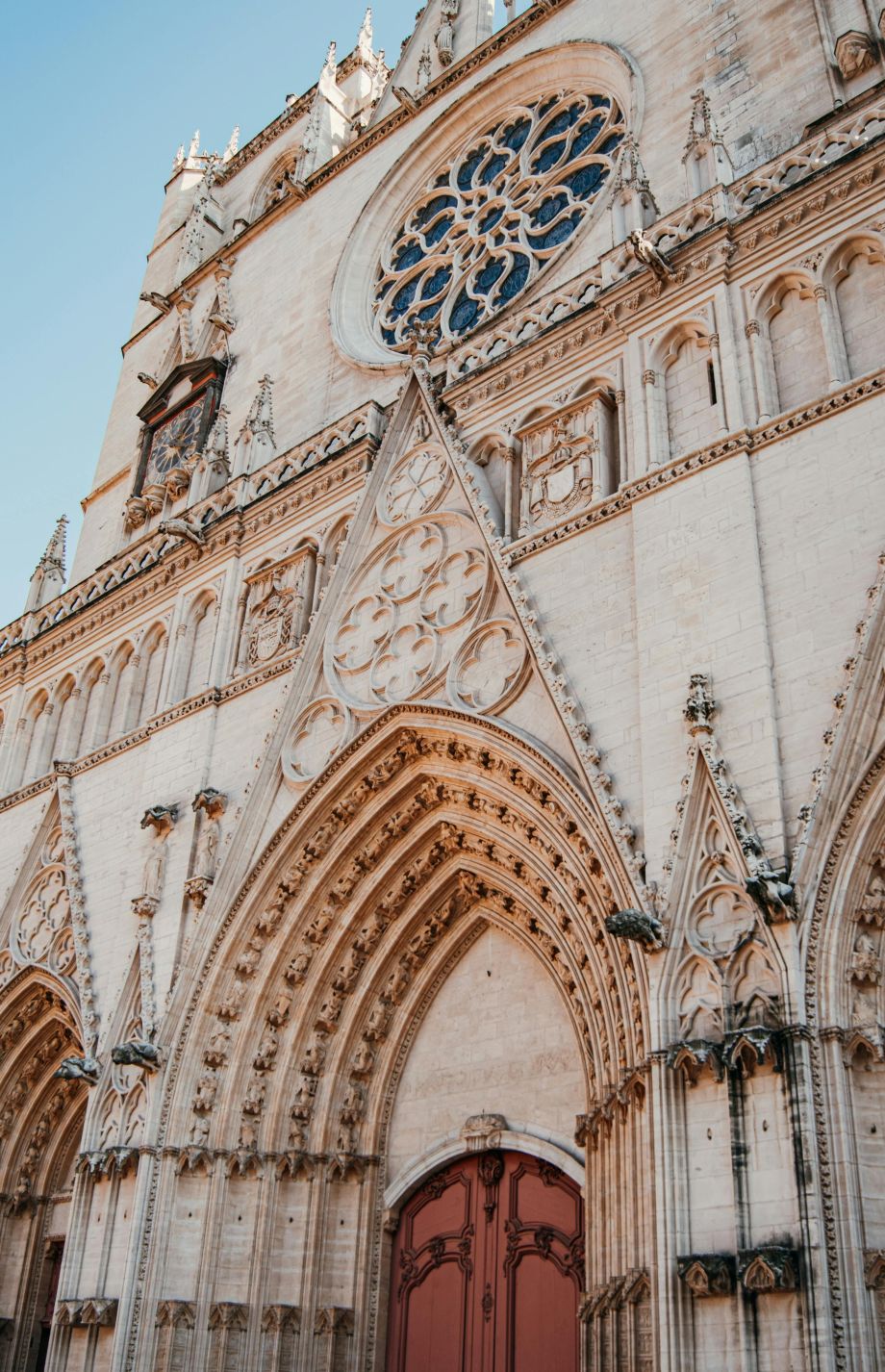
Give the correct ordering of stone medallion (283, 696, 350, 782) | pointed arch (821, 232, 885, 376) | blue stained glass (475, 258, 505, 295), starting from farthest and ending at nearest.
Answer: blue stained glass (475, 258, 505, 295) < stone medallion (283, 696, 350, 782) < pointed arch (821, 232, 885, 376)

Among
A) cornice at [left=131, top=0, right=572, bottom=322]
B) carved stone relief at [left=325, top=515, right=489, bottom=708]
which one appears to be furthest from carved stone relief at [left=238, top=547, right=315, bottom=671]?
cornice at [left=131, top=0, right=572, bottom=322]

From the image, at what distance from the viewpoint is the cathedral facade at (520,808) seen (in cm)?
755

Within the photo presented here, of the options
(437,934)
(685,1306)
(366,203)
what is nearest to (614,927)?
(685,1306)

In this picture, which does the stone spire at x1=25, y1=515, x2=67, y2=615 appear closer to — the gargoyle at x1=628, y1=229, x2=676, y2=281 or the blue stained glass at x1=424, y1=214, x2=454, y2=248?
the blue stained glass at x1=424, y1=214, x2=454, y2=248

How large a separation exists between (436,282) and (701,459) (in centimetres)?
700

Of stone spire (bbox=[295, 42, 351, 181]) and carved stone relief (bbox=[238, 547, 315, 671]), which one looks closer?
carved stone relief (bbox=[238, 547, 315, 671])

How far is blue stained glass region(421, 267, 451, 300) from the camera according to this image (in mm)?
15531

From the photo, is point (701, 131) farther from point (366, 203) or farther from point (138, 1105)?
point (138, 1105)

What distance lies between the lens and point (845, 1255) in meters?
6.65

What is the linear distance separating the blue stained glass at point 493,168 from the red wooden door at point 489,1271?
11.1m

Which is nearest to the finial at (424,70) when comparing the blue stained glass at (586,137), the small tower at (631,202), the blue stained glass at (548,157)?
the blue stained glass at (548,157)

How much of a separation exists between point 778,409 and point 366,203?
8.93 m

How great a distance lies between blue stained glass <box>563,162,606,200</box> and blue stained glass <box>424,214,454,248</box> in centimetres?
179

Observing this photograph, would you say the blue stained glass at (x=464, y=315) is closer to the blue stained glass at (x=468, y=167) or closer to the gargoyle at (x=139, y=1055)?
the blue stained glass at (x=468, y=167)
